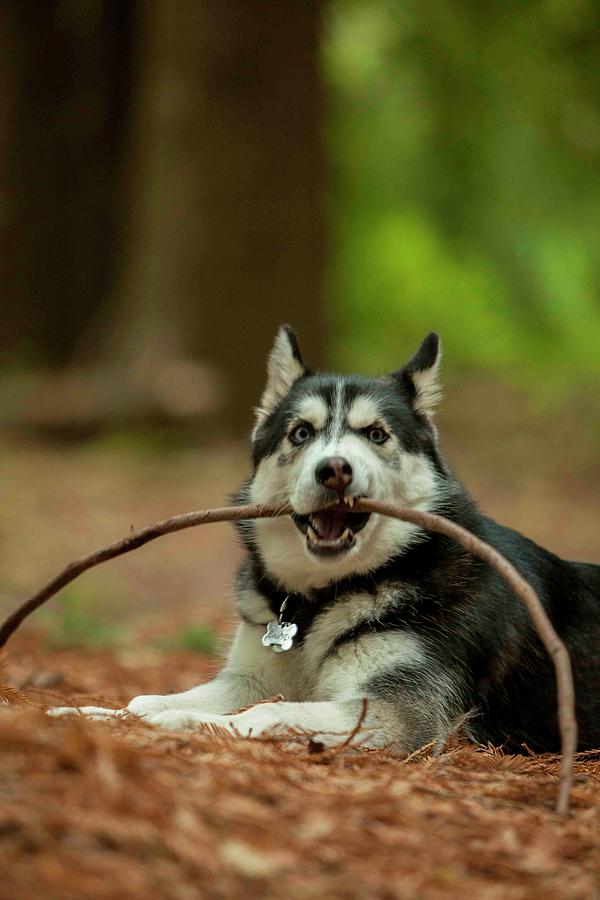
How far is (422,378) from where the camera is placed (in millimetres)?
5523

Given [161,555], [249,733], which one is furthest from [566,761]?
[161,555]

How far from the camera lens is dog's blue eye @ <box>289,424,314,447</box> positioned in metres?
5.21

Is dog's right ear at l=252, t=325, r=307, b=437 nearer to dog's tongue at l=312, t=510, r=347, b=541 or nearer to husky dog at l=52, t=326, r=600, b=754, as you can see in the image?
husky dog at l=52, t=326, r=600, b=754

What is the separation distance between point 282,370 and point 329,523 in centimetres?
117

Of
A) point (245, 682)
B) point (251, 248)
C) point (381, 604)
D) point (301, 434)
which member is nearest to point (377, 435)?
point (301, 434)

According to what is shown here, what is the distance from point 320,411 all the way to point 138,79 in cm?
1504

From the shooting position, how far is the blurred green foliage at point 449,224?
1967 centimetres

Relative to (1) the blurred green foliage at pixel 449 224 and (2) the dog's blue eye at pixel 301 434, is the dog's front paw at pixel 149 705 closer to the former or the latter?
(2) the dog's blue eye at pixel 301 434

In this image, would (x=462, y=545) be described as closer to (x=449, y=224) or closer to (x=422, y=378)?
(x=422, y=378)

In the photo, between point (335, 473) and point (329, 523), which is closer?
point (335, 473)

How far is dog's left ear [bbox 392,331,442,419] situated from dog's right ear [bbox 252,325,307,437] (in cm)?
52

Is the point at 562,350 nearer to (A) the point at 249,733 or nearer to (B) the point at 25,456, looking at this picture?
(B) the point at 25,456

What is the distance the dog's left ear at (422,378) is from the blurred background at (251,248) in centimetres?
344

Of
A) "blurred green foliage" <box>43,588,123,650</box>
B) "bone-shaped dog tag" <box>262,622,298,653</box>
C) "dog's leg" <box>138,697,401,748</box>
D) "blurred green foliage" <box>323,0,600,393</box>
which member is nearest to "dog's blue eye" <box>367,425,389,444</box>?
"bone-shaped dog tag" <box>262,622,298,653</box>
